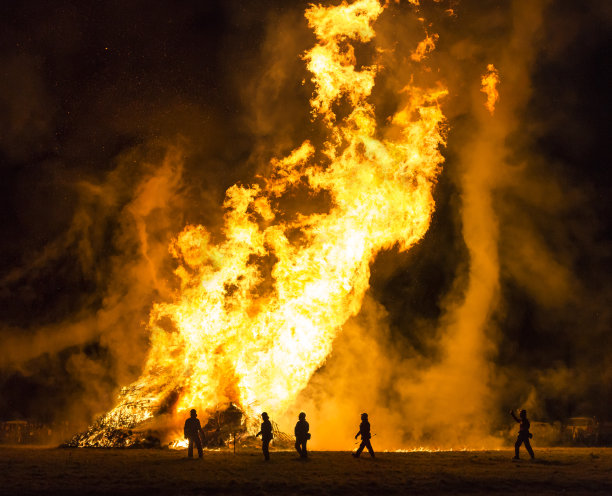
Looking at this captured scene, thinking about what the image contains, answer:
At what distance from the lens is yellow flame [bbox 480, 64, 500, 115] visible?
80.7 feet

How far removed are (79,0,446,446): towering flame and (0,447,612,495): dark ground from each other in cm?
324

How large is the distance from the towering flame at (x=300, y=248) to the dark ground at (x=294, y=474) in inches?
128

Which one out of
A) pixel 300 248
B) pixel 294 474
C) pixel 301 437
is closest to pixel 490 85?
pixel 300 248

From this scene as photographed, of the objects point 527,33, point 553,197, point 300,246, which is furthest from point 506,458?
point 527,33

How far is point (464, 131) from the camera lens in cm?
2589

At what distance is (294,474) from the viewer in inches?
500

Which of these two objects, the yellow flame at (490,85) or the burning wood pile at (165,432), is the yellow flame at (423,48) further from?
the burning wood pile at (165,432)

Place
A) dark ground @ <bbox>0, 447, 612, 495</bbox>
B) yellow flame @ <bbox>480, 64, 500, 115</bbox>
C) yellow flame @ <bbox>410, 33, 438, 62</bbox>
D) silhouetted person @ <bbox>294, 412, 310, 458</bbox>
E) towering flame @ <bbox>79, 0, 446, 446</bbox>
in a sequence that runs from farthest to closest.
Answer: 1. yellow flame @ <bbox>480, 64, 500, 115</bbox>
2. yellow flame @ <bbox>410, 33, 438, 62</bbox>
3. towering flame @ <bbox>79, 0, 446, 446</bbox>
4. silhouetted person @ <bbox>294, 412, 310, 458</bbox>
5. dark ground @ <bbox>0, 447, 612, 495</bbox>

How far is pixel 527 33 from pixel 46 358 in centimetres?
2445

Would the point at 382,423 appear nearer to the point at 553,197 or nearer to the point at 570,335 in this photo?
the point at 570,335

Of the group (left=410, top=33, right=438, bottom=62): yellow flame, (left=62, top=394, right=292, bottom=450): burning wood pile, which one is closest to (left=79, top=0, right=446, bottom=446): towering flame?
(left=62, top=394, right=292, bottom=450): burning wood pile

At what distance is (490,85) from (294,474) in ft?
60.8

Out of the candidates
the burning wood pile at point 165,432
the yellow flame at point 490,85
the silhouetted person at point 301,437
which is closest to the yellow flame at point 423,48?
the yellow flame at point 490,85

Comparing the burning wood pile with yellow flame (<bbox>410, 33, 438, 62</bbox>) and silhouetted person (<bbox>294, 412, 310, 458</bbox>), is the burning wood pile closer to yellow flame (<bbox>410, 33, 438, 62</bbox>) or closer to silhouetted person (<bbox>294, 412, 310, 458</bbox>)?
silhouetted person (<bbox>294, 412, 310, 458</bbox>)
